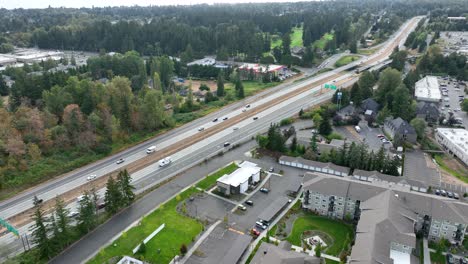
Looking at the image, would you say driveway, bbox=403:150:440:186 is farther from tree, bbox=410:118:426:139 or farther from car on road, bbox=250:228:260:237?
car on road, bbox=250:228:260:237

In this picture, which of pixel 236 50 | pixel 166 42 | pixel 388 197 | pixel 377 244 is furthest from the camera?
pixel 166 42

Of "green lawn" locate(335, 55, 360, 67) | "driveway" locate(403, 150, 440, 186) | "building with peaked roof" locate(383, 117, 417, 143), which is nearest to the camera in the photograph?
"driveway" locate(403, 150, 440, 186)

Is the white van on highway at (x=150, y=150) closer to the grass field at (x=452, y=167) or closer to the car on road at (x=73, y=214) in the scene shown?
the car on road at (x=73, y=214)

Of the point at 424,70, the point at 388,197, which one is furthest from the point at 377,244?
the point at 424,70

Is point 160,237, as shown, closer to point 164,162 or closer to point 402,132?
point 164,162

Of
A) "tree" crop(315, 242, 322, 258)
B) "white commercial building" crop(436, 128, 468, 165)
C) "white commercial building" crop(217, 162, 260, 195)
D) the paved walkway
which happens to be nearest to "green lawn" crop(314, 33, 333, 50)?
"white commercial building" crop(436, 128, 468, 165)

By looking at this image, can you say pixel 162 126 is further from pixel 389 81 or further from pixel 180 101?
pixel 389 81

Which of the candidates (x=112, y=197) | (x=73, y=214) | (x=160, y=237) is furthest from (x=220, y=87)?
(x=160, y=237)
